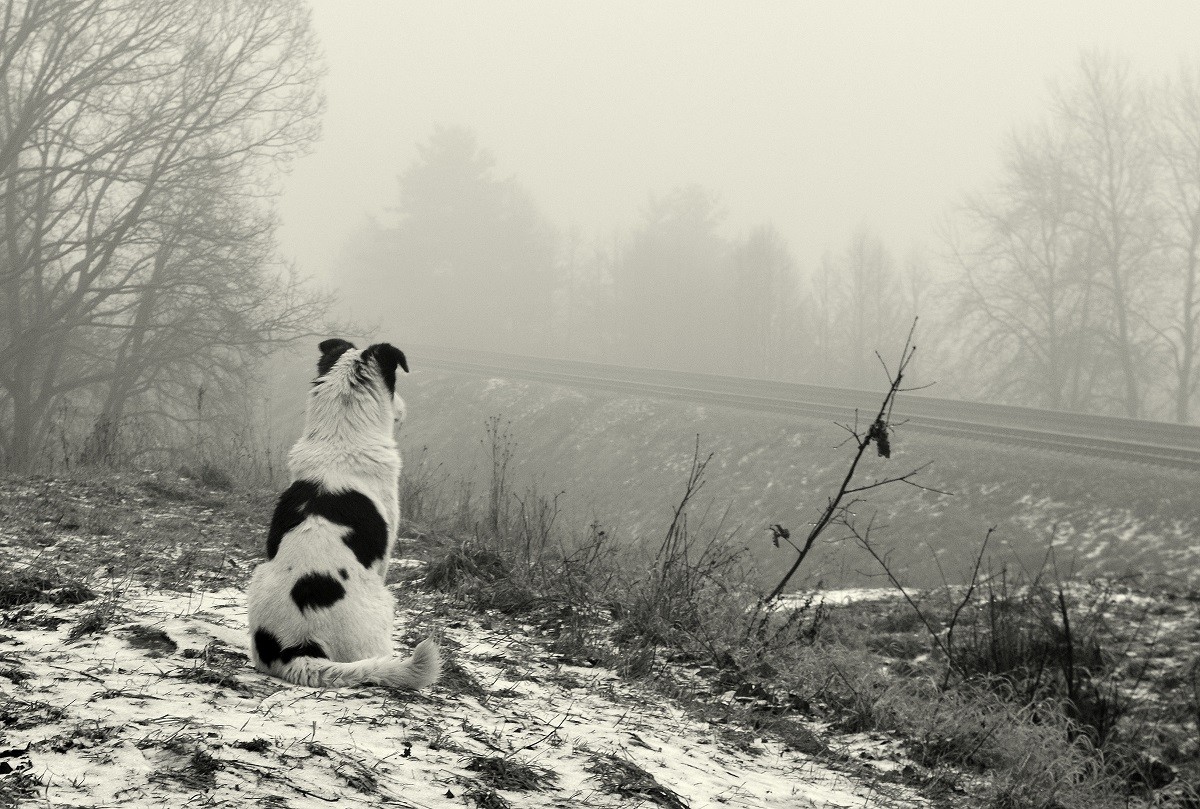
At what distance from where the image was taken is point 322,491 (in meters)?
4.45

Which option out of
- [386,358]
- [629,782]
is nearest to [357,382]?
[386,358]

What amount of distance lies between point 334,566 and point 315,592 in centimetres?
14

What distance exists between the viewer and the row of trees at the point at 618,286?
43.8m

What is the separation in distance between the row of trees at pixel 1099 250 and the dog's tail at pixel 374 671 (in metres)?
28.9

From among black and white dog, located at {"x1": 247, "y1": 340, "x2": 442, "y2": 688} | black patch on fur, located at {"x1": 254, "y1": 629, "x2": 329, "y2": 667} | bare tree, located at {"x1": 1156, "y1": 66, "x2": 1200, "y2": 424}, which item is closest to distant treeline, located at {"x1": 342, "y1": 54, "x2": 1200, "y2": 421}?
bare tree, located at {"x1": 1156, "y1": 66, "x2": 1200, "y2": 424}

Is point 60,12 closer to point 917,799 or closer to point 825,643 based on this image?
point 825,643

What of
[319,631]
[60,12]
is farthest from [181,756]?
[60,12]

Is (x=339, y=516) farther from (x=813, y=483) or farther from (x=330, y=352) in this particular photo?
(x=813, y=483)

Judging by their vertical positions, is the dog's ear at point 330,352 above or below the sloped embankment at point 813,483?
above

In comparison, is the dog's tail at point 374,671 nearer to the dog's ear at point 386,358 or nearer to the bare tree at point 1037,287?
the dog's ear at point 386,358

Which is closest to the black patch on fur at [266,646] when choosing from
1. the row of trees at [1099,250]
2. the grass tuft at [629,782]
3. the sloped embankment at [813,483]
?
the grass tuft at [629,782]

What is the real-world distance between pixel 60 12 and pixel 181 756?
52.9 ft

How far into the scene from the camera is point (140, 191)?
18.6 m

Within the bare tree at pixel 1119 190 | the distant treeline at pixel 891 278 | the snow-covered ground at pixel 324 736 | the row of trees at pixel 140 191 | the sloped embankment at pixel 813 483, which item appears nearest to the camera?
the snow-covered ground at pixel 324 736
